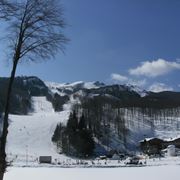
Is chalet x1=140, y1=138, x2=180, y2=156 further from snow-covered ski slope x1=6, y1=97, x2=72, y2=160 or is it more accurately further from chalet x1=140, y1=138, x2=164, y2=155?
snow-covered ski slope x1=6, y1=97, x2=72, y2=160

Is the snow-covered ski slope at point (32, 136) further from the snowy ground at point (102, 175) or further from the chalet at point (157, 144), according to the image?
the snowy ground at point (102, 175)

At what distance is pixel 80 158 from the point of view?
11900 centimetres

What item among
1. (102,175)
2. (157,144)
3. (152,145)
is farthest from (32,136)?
(102,175)

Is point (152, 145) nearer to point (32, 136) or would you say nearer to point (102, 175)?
point (32, 136)

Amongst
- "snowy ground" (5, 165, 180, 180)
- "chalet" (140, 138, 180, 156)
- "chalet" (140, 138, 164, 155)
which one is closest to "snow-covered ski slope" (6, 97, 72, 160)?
"chalet" (140, 138, 164, 155)

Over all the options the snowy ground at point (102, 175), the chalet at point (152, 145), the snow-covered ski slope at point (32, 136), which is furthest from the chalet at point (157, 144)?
the snowy ground at point (102, 175)

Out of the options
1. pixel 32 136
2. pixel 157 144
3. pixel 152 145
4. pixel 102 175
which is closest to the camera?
pixel 102 175

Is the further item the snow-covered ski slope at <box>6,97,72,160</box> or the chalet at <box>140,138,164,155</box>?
the chalet at <box>140,138,164,155</box>

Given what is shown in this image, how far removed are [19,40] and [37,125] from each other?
149m

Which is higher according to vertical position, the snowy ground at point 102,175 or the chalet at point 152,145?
the snowy ground at point 102,175

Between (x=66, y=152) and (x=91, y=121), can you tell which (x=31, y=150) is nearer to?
(x=66, y=152)

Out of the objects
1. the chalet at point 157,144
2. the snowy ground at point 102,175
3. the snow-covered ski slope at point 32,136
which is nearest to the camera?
the snowy ground at point 102,175

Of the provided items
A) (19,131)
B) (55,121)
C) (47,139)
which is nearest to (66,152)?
(47,139)

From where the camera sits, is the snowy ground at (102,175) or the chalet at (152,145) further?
the chalet at (152,145)
